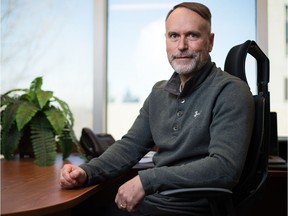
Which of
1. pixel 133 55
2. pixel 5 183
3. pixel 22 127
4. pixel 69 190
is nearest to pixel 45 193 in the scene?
pixel 69 190

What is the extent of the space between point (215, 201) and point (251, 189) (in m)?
0.23

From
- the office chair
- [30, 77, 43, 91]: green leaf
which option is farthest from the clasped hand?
[30, 77, 43, 91]: green leaf

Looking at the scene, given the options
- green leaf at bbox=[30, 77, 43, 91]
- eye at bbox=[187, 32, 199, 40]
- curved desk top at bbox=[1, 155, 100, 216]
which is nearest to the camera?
curved desk top at bbox=[1, 155, 100, 216]

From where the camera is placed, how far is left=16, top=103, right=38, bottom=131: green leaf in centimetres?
186

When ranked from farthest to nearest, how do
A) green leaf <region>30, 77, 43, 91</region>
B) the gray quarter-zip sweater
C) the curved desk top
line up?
green leaf <region>30, 77, 43, 91</region>
the gray quarter-zip sweater
the curved desk top

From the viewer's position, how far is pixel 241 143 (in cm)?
113

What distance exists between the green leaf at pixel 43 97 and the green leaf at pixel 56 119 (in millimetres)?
60

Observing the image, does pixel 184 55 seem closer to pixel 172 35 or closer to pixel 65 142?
pixel 172 35

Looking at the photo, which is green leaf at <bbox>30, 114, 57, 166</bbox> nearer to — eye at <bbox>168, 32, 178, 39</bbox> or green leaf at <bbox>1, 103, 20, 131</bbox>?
green leaf at <bbox>1, 103, 20, 131</bbox>

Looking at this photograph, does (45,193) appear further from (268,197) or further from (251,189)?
(268,197)

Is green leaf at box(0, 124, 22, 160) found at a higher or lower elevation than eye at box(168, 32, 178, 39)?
lower

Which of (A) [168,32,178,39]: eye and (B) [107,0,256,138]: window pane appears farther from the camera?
(B) [107,0,256,138]: window pane

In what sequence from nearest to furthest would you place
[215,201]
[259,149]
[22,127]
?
[215,201]
[259,149]
[22,127]

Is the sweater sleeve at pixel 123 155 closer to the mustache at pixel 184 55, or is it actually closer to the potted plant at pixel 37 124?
the mustache at pixel 184 55
